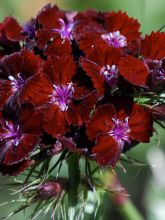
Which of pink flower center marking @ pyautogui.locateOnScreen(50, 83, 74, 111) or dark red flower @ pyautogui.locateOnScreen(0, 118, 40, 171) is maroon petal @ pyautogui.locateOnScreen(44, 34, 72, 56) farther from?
dark red flower @ pyautogui.locateOnScreen(0, 118, 40, 171)

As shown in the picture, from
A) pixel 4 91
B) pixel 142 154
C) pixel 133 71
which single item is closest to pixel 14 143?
pixel 4 91

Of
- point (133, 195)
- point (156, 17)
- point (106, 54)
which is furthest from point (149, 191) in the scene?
point (106, 54)

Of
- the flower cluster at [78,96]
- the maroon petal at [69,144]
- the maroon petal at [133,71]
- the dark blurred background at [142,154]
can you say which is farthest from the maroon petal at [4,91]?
the dark blurred background at [142,154]

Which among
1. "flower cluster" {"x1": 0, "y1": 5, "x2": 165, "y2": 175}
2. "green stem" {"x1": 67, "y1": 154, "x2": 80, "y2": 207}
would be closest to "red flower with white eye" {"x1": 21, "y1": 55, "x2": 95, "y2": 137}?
"flower cluster" {"x1": 0, "y1": 5, "x2": 165, "y2": 175}

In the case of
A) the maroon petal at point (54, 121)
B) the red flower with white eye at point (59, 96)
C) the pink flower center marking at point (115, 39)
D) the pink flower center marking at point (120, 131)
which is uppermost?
the pink flower center marking at point (115, 39)

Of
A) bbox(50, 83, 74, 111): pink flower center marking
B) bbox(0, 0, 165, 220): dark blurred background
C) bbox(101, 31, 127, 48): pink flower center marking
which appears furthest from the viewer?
bbox(0, 0, 165, 220): dark blurred background

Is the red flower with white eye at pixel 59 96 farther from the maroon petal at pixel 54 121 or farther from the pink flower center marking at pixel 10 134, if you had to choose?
the pink flower center marking at pixel 10 134

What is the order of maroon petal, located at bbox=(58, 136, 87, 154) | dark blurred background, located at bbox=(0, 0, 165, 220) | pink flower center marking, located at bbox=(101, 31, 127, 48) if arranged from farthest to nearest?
dark blurred background, located at bbox=(0, 0, 165, 220), pink flower center marking, located at bbox=(101, 31, 127, 48), maroon petal, located at bbox=(58, 136, 87, 154)
